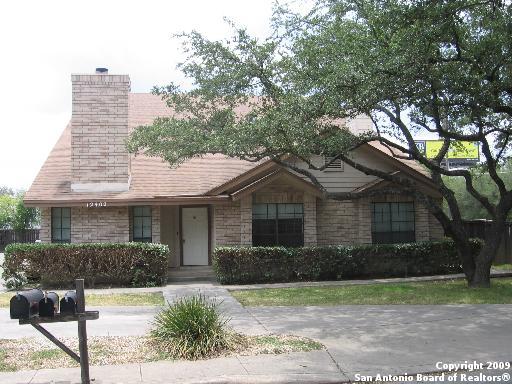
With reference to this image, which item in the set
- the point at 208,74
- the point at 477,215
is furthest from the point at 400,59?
the point at 477,215

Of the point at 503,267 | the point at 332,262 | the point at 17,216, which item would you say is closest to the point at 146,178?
the point at 332,262

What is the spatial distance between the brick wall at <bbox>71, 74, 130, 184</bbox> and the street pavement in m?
6.82

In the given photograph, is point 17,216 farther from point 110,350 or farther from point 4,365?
point 4,365

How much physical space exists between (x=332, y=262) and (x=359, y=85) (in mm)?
7285

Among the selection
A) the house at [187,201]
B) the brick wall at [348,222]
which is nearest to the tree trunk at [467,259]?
the house at [187,201]

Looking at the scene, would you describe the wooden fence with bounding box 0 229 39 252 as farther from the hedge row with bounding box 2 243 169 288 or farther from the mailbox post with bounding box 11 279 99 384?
the mailbox post with bounding box 11 279 99 384

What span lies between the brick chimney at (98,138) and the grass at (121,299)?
4442 millimetres

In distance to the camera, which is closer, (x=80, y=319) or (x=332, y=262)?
(x=80, y=319)

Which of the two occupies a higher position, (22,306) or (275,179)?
(275,179)

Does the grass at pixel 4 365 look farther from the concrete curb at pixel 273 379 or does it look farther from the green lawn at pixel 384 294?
the green lawn at pixel 384 294

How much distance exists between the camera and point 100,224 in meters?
17.2

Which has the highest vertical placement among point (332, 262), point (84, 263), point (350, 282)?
point (84, 263)

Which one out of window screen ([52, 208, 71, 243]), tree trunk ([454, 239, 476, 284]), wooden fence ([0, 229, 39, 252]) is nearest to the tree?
→ tree trunk ([454, 239, 476, 284])

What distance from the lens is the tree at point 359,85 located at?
10.3 m
